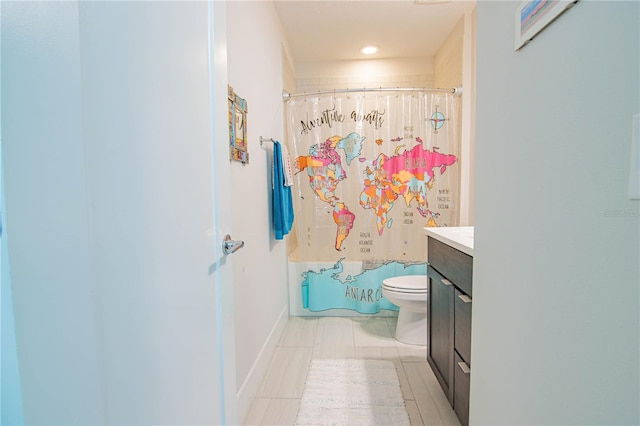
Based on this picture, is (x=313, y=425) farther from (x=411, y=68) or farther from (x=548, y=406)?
(x=411, y=68)

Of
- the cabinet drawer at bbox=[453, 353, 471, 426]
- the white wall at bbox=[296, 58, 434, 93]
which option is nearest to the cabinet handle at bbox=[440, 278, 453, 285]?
the cabinet drawer at bbox=[453, 353, 471, 426]

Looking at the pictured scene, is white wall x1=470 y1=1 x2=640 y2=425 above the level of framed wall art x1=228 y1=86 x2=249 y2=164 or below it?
below

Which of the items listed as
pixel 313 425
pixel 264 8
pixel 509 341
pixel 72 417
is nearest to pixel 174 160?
pixel 72 417

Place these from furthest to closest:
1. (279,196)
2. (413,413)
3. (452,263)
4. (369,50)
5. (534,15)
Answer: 1. (369,50)
2. (279,196)
3. (413,413)
4. (452,263)
5. (534,15)

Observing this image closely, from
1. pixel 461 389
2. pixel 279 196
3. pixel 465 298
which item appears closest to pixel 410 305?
pixel 461 389

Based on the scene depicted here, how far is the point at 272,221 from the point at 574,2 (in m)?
1.94

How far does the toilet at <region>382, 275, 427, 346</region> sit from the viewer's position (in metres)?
2.11

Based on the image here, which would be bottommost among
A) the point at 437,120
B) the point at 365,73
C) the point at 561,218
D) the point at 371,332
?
the point at 371,332

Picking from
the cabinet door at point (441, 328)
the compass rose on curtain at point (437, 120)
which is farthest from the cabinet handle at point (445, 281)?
the compass rose on curtain at point (437, 120)

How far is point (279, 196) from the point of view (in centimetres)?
218

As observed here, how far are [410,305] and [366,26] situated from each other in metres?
2.39

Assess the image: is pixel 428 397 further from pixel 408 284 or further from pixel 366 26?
pixel 366 26

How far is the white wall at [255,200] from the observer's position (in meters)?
1.51

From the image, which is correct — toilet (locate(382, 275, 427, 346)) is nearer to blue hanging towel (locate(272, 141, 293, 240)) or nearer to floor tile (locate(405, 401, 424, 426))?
floor tile (locate(405, 401, 424, 426))
